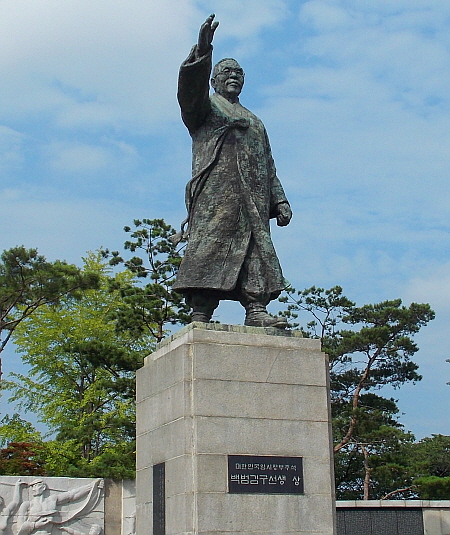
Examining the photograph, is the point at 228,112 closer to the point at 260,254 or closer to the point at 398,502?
the point at 260,254

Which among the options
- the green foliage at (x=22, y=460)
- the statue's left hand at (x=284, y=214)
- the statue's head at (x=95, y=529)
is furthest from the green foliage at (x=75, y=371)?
the statue's left hand at (x=284, y=214)

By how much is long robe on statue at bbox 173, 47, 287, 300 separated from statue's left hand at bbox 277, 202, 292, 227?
201 millimetres

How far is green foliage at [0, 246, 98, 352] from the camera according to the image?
2262 centimetres

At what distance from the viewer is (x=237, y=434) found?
275 inches

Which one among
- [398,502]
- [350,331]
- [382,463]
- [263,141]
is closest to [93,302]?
[350,331]

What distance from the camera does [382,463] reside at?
24.0 m

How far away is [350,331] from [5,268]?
A: 35.2 ft

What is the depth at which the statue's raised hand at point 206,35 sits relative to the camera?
7.22m

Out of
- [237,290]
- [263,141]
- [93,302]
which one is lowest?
[237,290]

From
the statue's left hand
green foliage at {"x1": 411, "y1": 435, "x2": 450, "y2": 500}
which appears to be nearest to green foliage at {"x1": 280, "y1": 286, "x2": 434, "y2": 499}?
green foliage at {"x1": 411, "y1": 435, "x2": 450, "y2": 500}

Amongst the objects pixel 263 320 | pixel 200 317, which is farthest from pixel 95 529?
pixel 263 320

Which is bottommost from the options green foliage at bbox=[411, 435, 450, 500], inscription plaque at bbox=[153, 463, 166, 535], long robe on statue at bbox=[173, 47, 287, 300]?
inscription plaque at bbox=[153, 463, 166, 535]

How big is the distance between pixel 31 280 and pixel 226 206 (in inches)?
629

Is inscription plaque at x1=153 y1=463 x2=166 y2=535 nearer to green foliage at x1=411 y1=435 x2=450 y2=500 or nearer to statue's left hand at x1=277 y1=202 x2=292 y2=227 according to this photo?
statue's left hand at x1=277 y1=202 x2=292 y2=227
